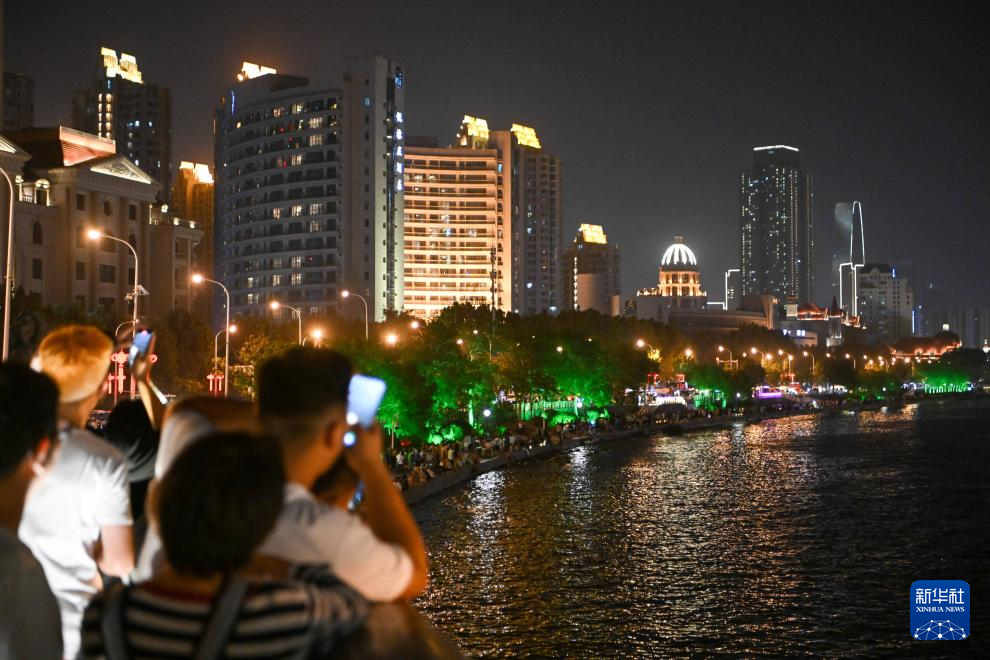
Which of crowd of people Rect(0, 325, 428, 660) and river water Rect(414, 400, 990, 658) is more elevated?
crowd of people Rect(0, 325, 428, 660)

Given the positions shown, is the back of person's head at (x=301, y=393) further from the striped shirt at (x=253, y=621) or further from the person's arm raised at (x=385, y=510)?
the striped shirt at (x=253, y=621)

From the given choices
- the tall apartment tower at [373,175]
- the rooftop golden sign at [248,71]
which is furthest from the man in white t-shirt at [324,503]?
the rooftop golden sign at [248,71]

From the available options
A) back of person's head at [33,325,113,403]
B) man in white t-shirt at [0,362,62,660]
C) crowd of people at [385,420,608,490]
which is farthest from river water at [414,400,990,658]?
man in white t-shirt at [0,362,62,660]

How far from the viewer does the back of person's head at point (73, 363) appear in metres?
5.88

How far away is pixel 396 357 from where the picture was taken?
Answer: 64375mm

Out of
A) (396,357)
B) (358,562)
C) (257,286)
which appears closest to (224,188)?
(257,286)

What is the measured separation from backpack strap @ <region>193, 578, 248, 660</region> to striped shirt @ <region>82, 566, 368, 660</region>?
0.05ft

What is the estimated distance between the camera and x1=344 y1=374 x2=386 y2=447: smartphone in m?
4.17

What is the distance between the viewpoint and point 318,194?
500 feet

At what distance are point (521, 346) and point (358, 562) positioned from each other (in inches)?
3176

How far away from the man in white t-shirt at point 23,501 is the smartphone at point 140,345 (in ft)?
5.01

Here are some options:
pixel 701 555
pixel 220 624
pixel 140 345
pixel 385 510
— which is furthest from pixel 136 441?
pixel 701 555

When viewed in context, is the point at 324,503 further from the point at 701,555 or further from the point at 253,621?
the point at 701,555

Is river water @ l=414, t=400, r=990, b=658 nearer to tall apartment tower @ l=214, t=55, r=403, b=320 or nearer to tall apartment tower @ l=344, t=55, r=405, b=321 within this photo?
tall apartment tower @ l=344, t=55, r=405, b=321
